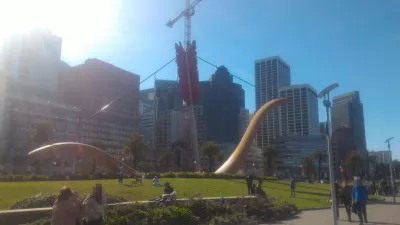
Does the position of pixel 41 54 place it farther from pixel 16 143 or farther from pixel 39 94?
pixel 16 143

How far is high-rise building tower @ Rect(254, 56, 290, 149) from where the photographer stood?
128m

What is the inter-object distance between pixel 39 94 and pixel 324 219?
370 feet

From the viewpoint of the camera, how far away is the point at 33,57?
108 meters

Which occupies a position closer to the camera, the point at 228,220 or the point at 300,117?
the point at 228,220

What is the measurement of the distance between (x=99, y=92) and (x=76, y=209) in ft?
407

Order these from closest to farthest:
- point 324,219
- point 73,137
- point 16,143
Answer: point 324,219 < point 16,143 < point 73,137

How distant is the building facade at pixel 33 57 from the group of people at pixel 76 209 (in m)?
99.7

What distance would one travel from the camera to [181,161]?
123625mm

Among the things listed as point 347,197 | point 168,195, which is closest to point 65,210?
point 168,195

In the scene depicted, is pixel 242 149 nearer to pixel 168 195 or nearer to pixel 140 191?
pixel 140 191

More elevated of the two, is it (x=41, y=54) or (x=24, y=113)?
(x=41, y=54)

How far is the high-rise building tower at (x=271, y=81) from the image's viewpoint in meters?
128

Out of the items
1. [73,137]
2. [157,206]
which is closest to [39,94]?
[73,137]

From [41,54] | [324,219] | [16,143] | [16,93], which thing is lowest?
[324,219]
